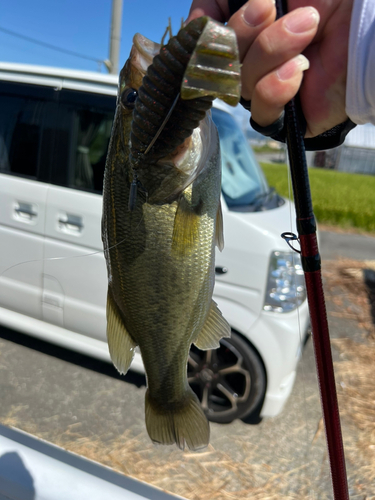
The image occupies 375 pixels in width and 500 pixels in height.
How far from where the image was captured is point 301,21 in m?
0.64

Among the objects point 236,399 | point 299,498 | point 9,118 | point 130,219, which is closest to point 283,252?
point 236,399

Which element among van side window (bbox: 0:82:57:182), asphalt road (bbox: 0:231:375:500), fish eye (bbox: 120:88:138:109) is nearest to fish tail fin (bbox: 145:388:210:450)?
fish eye (bbox: 120:88:138:109)

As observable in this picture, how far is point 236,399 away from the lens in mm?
2805

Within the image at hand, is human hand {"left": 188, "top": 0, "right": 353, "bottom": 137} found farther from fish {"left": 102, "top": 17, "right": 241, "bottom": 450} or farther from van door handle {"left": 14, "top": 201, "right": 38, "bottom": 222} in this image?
van door handle {"left": 14, "top": 201, "right": 38, "bottom": 222}

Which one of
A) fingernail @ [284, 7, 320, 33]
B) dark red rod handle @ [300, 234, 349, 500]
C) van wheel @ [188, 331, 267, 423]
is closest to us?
fingernail @ [284, 7, 320, 33]

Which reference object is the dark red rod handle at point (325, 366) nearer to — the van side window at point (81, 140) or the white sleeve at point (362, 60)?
the white sleeve at point (362, 60)

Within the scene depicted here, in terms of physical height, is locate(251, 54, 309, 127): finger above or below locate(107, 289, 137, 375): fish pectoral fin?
above

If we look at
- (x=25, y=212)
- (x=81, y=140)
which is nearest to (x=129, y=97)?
(x=81, y=140)

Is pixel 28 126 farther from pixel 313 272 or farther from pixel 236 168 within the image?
pixel 313 272

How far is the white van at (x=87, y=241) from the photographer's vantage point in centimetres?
258

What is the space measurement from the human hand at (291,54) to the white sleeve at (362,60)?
8 centimetres

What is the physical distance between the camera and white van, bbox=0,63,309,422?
2.58m

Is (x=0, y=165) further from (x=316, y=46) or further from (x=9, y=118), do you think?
(x=316, y=46)

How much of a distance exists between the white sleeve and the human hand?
0.08 meters
